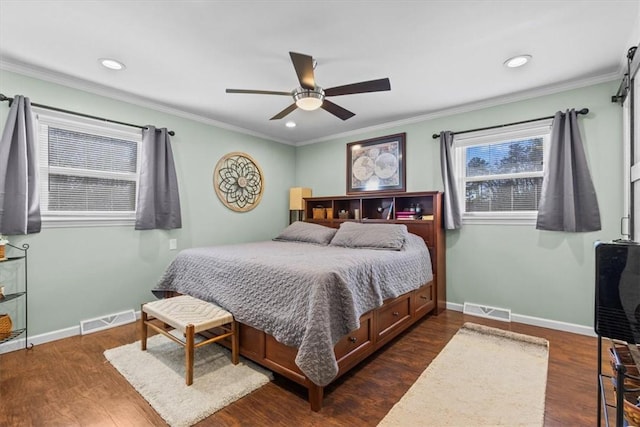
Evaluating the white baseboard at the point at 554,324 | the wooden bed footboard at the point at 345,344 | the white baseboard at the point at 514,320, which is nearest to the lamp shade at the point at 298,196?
the wooden bed footboard at the point at 345,344

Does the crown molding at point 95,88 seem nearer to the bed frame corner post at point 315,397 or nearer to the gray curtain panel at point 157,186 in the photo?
the gray curtain panel at point 157,186

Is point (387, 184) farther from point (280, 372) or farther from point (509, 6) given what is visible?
point (280, 372)

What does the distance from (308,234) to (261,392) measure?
2162mm

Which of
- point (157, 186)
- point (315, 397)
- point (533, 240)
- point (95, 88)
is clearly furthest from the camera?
point (157, 186)

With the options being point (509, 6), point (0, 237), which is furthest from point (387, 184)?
point (0, 237)

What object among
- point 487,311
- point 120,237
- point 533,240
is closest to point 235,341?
point 120,237

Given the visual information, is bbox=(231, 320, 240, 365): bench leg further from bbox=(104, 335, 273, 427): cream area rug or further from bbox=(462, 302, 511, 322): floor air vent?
bbox=(462, 302, 511, 322): floor air vent

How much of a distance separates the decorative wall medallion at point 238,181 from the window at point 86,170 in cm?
104

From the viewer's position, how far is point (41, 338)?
2.69 m

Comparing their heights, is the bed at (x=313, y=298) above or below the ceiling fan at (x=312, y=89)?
below

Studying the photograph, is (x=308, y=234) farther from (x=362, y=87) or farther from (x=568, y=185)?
(x=568, y=185)

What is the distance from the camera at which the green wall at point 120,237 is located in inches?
107

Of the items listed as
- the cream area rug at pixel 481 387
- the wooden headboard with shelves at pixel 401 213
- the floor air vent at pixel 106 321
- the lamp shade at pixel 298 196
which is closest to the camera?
the cream area rug at pixel 481 387

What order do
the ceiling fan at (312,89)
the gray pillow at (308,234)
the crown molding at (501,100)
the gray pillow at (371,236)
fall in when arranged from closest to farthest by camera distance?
the ceiling fan at (312,89) < the crown molding at (501,100) < the gray pillow at (371,236) < the gray pillow at (308,234)
